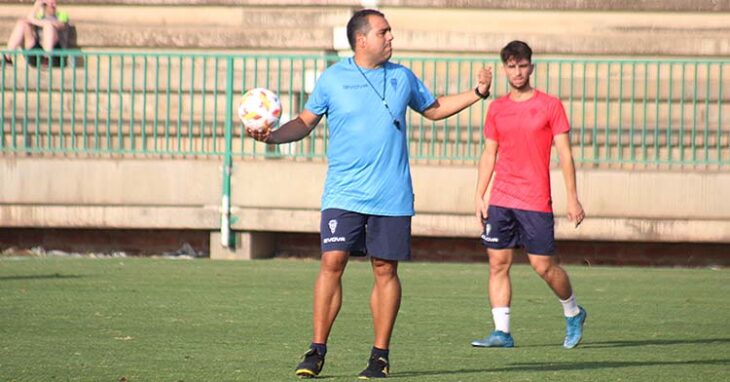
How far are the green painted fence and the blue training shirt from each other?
905 cm

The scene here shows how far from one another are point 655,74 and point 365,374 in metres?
10.2

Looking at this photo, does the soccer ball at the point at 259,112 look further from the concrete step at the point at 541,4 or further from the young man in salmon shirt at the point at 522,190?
the concrete step at the point at 541,4

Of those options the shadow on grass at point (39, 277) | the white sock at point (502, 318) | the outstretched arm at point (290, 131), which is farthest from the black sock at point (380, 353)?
the shadow on grass at point (39, 277)

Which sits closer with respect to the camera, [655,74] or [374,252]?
[374,252]

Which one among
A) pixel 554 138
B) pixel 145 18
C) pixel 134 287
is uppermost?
pixel 145 18

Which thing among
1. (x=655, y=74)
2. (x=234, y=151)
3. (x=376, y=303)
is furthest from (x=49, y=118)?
(x=376, y=303)

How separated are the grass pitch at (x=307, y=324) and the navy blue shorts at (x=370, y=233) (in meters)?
0.66

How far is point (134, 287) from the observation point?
48.6ft

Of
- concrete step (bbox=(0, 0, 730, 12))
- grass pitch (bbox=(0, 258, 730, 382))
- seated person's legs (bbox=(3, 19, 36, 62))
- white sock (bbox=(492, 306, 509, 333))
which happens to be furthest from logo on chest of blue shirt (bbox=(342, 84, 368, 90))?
seated person's legs (bbox=(3, 19, 36, 62))

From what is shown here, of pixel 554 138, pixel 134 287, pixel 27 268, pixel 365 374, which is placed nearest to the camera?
pixel 365 374

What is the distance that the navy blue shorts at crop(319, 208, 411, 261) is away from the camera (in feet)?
30.6

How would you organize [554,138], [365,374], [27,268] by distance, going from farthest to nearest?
1. [27,268]
2. [554,138]
3. [365,374]

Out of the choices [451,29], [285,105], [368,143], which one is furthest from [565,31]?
[368,143]

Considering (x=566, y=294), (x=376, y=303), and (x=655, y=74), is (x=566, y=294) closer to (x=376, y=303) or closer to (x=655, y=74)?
(x=376, y=303)
